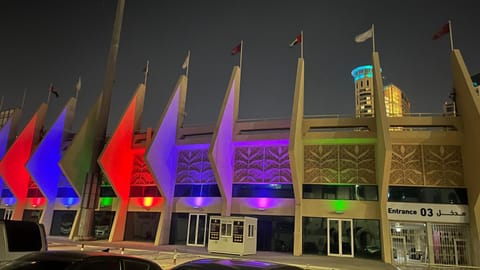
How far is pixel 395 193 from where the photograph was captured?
19.5 meters

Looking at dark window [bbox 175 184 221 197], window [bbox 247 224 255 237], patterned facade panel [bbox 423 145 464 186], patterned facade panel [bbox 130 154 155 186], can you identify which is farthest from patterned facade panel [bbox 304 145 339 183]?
patterned facade panel [bbox 130 154 155 186]

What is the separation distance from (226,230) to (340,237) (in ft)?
20.4

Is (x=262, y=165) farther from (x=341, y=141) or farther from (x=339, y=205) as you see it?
(x=339, y=205)

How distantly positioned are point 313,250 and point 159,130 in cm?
1140

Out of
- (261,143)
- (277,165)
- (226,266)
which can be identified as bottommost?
(226,266)

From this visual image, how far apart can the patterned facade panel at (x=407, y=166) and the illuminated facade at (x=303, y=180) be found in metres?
0.05

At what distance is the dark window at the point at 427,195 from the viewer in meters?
18.8

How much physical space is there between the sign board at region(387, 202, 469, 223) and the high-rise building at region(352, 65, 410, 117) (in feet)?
202

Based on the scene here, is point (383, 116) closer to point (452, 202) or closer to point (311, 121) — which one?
point (311, 121)

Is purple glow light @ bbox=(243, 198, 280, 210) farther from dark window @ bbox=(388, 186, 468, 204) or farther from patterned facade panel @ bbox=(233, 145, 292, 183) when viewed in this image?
dark window @ bbox=(388, 186, 468, 204)

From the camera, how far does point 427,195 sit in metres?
19.1

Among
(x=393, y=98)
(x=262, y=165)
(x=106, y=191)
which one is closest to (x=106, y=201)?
(x=106, y=191)

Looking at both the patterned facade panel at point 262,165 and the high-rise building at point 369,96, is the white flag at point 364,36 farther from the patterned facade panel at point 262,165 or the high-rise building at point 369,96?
the high-rise building at point 369,96

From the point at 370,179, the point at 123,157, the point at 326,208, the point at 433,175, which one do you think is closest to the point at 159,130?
the point at 123,157
